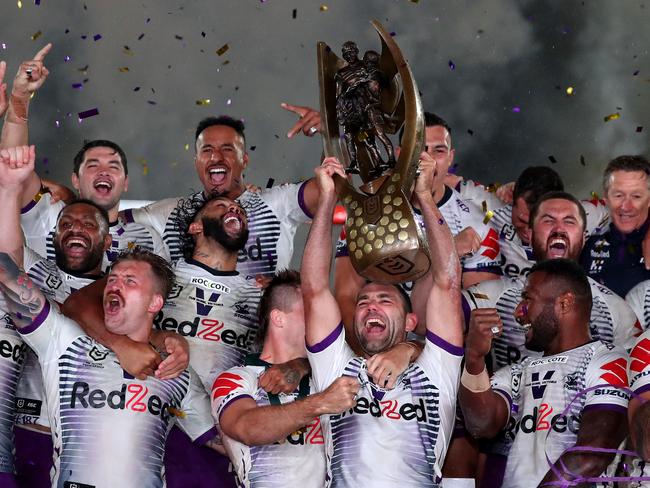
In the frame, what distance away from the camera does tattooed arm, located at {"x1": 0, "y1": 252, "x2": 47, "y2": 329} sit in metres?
3.73

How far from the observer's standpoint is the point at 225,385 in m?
3.75

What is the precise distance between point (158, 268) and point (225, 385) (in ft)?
1.82

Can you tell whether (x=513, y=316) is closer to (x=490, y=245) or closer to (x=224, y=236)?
(x=490, y=245)

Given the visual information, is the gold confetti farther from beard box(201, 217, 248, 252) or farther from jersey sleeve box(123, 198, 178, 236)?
beard box(201, 217, 248, 252)

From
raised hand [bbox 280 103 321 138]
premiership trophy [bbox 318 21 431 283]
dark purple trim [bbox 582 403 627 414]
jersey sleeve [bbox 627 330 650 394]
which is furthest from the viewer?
raised hand [bbox 280 103 321 138]

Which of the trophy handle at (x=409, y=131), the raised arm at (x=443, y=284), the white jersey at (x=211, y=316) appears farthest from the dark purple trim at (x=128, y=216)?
the trophy handle at (x=409, y=131)

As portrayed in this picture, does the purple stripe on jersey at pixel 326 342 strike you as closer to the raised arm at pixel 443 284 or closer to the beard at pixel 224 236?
the raised arm at pixel 443 284

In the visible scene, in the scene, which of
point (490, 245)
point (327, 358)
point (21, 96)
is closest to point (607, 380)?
point (327, 358)

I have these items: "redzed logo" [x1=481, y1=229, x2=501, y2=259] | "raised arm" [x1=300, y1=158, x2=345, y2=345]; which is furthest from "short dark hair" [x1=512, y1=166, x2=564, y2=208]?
"raised arm" [x1=300, y1=158, x2=345, y2=345]

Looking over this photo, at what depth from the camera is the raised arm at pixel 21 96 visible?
4242mm

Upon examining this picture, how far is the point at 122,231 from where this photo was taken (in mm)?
4672

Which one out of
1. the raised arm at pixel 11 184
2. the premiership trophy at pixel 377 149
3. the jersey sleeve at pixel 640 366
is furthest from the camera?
the raised arm at pixel 11 184

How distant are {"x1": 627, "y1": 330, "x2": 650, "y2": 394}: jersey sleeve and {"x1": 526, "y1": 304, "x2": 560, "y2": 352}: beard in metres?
0.35

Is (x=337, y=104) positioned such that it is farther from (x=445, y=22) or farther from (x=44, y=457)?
(x=445, y=22)
